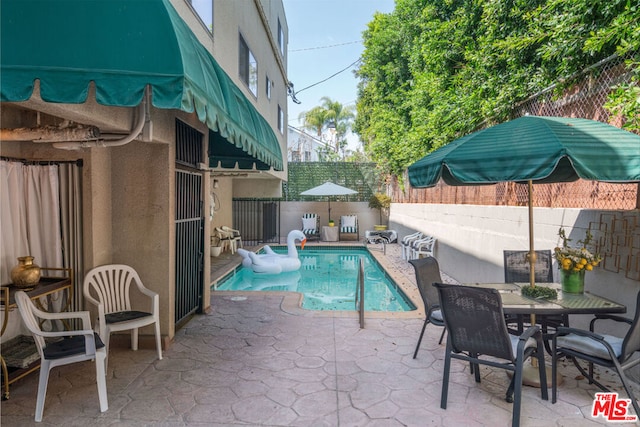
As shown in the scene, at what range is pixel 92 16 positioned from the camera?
257 cm

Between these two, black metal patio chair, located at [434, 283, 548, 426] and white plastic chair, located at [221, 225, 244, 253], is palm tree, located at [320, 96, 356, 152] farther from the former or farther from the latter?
black metal patio chair, located at [434, 283, 548, 426]

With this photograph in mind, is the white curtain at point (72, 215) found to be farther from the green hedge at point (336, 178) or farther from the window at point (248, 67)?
the green hedge at point (336, 178)

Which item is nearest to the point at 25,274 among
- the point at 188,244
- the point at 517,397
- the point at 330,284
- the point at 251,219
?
the point at 188,244

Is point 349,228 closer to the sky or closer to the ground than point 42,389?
closer to the sky

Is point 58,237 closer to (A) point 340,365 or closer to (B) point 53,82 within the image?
(B) point 53,82

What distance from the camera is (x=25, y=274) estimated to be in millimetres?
3824

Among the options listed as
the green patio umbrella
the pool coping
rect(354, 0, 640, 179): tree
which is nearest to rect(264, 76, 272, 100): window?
rect(354, 0, 640, 179): tree

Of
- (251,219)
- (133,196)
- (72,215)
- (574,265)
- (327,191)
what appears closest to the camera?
(574,265)

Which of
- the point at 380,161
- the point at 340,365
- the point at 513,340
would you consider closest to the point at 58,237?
the point at 340,365

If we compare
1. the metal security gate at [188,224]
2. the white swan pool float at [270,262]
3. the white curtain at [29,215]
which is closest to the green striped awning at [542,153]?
the metal security gate at [188,224]

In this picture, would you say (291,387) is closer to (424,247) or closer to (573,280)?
(573,280)

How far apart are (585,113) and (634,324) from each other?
3.17 m
